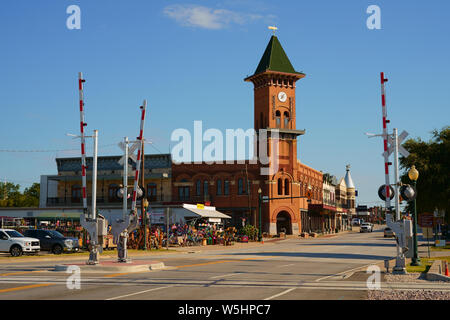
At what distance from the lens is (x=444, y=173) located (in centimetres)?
3941

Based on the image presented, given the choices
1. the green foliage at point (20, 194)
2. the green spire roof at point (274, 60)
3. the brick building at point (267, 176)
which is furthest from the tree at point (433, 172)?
the green foliage at point (20, 194)

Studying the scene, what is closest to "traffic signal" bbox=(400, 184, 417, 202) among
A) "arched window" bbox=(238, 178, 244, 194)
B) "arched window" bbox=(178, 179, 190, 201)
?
"arched window" bbox=(238, 178, 244, 194)

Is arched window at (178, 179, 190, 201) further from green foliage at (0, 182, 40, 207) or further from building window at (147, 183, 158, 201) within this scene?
green foliage at (0, 182, 40, 207)

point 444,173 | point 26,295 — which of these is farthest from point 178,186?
point 26,295

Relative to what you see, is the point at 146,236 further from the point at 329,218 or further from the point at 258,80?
the point at 329,218

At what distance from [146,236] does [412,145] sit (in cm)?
2170

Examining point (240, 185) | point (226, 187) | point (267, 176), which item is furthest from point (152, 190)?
point (267, 176)

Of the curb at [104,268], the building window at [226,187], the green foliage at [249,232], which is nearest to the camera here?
the curb at [104,268]

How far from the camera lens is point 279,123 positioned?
3076 inches

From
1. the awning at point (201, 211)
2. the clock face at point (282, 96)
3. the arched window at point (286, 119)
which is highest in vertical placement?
the clock face at point (282, 96)

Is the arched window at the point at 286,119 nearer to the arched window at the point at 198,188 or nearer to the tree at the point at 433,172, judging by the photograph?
the arched window at the point at 198,188

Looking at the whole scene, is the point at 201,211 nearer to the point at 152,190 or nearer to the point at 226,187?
the point at 226,187

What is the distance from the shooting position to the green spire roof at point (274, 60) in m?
78.3

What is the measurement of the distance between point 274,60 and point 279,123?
9374mm
